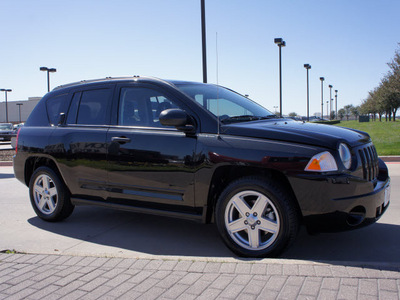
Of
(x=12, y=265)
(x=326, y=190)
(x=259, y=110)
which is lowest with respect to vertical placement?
(x=12, y=265)

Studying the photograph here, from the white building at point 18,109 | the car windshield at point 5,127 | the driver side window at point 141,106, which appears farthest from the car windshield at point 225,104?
the white building at point 18,109

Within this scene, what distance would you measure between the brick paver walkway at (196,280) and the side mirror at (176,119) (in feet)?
4.39

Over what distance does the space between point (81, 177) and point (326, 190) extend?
115 inches

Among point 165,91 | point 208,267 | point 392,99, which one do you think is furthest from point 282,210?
point 392,99

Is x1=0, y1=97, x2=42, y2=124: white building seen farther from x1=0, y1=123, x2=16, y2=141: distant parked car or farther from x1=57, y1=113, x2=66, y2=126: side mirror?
x1=57, y1=113, x2=66, y2=126: side mirror

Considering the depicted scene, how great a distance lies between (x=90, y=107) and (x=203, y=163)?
1.95m

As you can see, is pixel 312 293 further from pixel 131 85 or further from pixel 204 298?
pixel 131 85

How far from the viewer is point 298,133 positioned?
12.6ft

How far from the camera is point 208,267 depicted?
3348mm

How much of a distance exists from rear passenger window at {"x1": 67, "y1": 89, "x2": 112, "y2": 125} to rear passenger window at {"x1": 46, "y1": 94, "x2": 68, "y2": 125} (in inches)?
7.7

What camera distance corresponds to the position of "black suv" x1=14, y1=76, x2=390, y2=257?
3.64 metres

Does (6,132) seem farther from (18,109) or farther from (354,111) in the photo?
(354,111)

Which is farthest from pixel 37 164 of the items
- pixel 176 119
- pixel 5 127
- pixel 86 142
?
pixel 5 127

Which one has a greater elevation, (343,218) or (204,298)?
(343,218)
